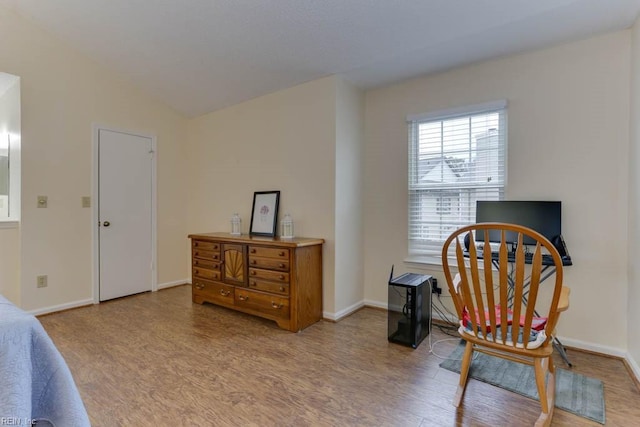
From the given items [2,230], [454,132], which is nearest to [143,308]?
[2,230]

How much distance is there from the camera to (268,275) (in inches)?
115

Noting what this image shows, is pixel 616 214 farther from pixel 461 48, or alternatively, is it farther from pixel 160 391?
pixel 160 391

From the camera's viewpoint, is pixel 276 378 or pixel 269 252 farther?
pixel 269 252

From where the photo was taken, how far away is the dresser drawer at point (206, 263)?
3.36 metres

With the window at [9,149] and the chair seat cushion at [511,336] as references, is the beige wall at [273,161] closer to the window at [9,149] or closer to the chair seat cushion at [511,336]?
the chair seat cushion at [511,336]

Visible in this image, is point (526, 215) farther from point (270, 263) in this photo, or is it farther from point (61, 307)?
point (61, 307)

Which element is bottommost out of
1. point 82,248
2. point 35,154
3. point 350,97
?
point 82,248

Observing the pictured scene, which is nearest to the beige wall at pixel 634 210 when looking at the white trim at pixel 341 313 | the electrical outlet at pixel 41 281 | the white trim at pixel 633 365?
the white trim at pixel 633 365

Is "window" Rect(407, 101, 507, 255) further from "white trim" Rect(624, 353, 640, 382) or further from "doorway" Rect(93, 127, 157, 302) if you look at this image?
"doorway" Rect(93, 127, 157, 302)

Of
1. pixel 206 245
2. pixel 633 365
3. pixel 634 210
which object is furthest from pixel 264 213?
pixel 633 365

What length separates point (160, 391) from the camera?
190 centimetres

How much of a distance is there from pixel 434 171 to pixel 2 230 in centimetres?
425

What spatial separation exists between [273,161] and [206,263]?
1316mm

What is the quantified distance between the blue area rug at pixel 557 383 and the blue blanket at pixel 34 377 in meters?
2.06
